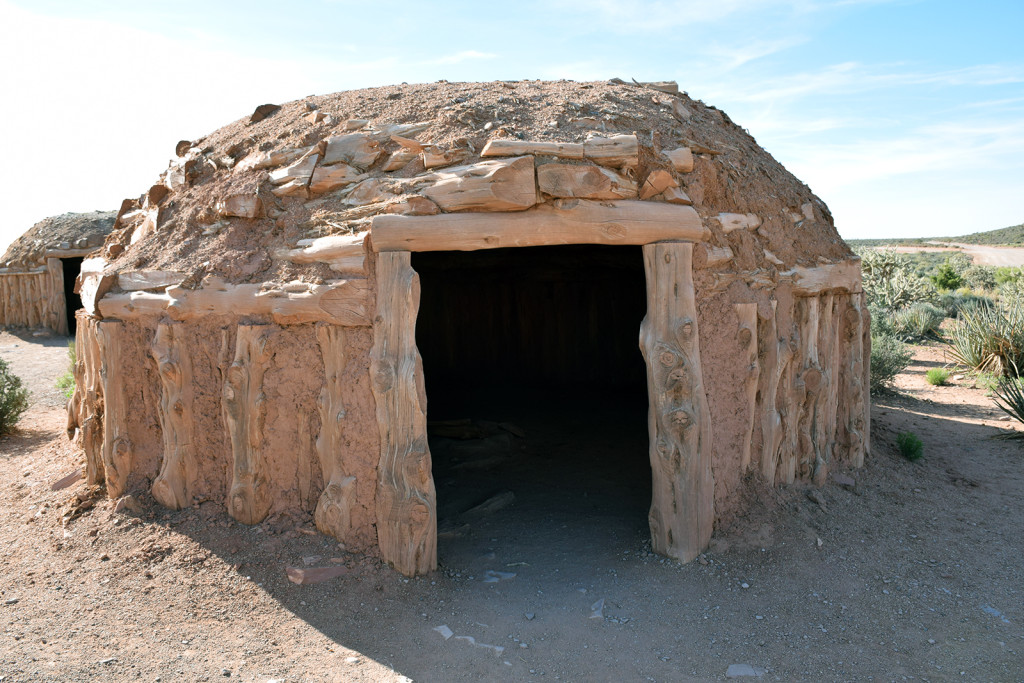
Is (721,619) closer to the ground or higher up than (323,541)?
closer to the ground

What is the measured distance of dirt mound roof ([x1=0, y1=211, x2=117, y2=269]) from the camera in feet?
48.3

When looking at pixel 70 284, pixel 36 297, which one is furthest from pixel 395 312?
pixel 70 284

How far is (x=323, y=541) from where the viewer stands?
433 cm

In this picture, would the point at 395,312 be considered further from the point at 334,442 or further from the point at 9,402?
the point at 9,402

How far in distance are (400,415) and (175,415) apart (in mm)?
1498

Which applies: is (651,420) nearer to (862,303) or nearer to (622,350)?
(862,303)

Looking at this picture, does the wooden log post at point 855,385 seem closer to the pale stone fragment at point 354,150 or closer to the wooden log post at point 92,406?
the pale stone fragment at point 354,150

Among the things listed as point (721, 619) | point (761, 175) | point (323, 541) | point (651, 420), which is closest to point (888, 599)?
point (721, 619)

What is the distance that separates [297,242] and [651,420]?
2450 mm

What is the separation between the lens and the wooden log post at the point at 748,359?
15.2 feet

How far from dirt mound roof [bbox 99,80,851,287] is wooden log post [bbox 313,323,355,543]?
40 centimetres

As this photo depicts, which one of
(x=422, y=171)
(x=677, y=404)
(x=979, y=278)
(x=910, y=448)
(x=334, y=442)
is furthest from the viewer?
(x=979, y=278)

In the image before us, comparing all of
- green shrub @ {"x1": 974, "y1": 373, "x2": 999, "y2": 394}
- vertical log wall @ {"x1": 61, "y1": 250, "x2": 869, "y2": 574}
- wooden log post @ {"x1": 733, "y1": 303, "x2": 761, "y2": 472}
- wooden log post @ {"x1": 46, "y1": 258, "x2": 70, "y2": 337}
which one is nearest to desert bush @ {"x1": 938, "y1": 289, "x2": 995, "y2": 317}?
green shrub @ {"x1": 974, "y1": 373, "x2": 999, "y2": 394}

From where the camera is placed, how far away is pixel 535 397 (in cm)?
905
